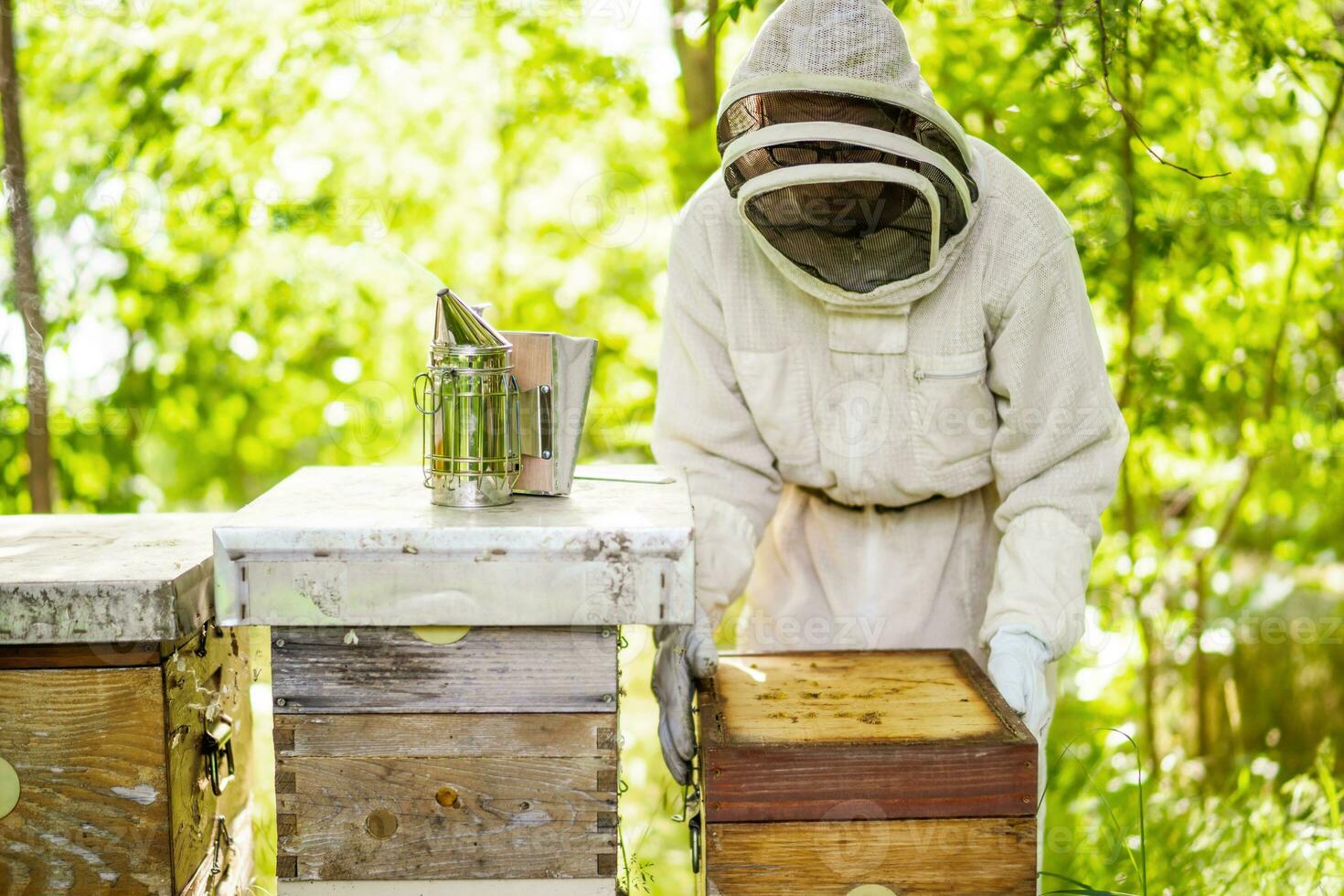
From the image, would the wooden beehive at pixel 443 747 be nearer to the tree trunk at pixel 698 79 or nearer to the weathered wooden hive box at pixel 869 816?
the weathered wooden hive box at pixel 869 816

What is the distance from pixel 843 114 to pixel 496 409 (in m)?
0.73

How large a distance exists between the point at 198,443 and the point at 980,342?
149 inches

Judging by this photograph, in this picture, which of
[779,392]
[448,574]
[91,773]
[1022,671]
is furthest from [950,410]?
[91,773]

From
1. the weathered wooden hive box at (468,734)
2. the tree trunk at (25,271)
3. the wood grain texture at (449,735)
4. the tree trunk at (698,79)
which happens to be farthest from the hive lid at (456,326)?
the tree trunk at (698,79)

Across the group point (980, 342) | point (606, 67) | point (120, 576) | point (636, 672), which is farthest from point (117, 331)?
point (980, 342)

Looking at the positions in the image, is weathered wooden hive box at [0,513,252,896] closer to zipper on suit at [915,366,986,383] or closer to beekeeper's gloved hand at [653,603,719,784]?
beekeeper's gloved hand at [653,603,719,784]

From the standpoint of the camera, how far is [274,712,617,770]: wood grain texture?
1569 millimetres

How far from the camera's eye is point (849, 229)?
2027 millimetres

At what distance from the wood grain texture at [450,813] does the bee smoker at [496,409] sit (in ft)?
1.32

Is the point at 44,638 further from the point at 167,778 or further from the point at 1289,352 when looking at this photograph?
the point at 1289,352

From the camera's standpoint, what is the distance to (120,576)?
1.54 m

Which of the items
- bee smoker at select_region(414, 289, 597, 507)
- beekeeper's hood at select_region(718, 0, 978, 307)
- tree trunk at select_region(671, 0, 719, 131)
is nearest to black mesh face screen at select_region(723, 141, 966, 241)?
beekeeper's hood at select_region(718, 0, 978, 307)

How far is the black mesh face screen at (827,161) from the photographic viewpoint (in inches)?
72.8

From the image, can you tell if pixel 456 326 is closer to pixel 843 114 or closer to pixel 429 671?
pixel 429 671
